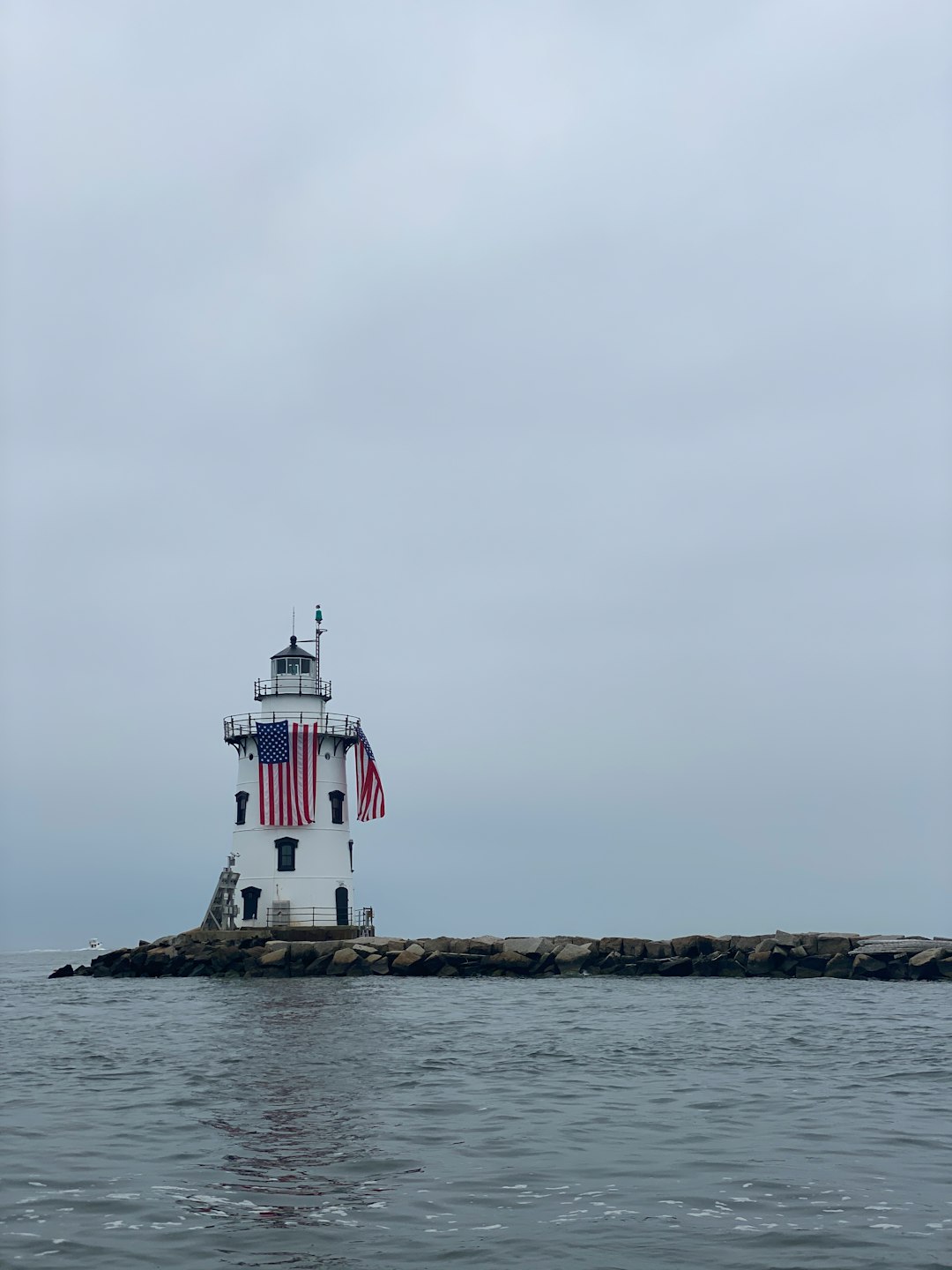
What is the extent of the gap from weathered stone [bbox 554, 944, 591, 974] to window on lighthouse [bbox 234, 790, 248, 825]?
14272 millimetres

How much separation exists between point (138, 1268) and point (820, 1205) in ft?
20.7

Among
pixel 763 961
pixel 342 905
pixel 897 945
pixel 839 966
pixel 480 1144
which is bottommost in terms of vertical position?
pixel 839 966

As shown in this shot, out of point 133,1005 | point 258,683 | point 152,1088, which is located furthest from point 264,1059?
point 258,683

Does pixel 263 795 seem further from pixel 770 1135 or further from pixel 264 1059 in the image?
pixel 770 1135

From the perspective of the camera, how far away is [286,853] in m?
52.9

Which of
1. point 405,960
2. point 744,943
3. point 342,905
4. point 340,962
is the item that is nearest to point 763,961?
point 744,943

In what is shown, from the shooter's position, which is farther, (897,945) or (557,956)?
(557,956)

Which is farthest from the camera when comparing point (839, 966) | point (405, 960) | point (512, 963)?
point (512, 963)

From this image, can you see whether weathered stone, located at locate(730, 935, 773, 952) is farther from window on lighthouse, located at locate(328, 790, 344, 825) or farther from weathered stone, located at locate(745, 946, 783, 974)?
window on lighthouse, located at locate(328, 790, 344, 825)

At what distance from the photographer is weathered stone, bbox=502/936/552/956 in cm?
5056

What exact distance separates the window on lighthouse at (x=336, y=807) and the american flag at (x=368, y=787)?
131 cm

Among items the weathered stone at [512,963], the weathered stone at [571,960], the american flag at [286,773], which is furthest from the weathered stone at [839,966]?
the american flag at [286,773]

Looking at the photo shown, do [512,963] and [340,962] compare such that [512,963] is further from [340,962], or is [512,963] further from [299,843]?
[299,843]

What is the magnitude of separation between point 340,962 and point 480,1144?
111 ft
